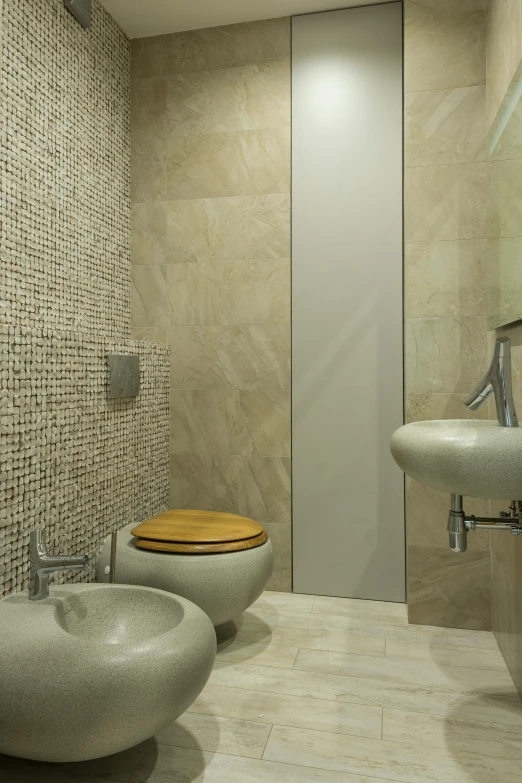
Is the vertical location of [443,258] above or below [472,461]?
above

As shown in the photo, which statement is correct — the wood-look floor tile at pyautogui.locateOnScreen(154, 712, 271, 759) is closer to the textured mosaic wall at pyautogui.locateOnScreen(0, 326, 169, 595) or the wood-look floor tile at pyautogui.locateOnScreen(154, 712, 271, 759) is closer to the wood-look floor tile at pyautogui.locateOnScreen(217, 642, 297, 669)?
the wood-look floor tile at pyautogui.locateOnScreen(217, 642, 297, 669)

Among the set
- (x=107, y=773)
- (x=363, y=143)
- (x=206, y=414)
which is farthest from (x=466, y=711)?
(x=363, y=143)

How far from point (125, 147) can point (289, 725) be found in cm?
231

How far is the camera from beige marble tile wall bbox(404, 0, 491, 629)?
2.10 metres

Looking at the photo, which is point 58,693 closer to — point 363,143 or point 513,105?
point 513,105

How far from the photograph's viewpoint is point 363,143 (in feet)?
7.64

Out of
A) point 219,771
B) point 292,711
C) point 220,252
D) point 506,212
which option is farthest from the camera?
point 220,252

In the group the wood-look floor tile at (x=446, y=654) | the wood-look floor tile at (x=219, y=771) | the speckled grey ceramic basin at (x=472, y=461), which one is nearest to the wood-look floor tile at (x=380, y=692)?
the wood-look floor tile at (x=446, y=654)

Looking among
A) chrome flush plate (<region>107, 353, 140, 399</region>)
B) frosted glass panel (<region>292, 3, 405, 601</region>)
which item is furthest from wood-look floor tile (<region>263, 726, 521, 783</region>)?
chrome flush plate (<region>107, 353, 140, 399</region>)

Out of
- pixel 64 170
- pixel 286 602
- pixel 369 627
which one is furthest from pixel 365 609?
pixel 64 170

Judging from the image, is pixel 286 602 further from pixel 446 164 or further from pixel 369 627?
pixel 446 164

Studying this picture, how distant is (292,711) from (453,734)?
0.42m

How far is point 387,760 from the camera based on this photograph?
1.37 metres

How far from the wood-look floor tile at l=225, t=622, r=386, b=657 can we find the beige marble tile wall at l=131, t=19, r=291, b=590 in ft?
1.23
